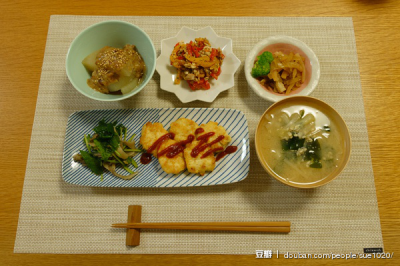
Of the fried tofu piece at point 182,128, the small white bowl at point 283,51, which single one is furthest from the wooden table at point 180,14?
the fried tofu piece at point 182,128

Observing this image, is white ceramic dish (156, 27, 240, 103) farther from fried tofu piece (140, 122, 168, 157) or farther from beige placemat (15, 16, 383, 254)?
fried tofu piece (140, 122, 168, 157)

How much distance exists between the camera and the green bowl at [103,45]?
182 cm

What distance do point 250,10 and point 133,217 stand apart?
1.92 m

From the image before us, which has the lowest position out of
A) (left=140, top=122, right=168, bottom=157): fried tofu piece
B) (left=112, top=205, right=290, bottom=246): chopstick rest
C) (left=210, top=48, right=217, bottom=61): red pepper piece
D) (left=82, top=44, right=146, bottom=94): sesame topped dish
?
(left=112, top=205, right=290, bottom=246): chopstick rest

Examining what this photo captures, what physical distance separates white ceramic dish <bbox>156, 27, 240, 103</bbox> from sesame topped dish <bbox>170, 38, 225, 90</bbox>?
0.13 feet

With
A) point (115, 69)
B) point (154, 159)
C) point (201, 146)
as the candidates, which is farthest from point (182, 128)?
point (115, 69)

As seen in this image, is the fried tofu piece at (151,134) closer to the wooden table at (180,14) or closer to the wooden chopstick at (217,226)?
the wooden chopstick at (217,226)

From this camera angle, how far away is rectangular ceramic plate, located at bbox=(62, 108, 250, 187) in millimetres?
1867

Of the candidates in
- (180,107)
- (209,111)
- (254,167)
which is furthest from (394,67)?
(180,107)

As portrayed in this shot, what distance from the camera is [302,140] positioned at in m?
1.80

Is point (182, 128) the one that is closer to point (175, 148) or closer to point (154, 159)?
point (175, 148)

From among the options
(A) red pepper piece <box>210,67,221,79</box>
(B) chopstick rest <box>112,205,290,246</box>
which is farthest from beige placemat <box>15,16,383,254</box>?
(A) red pepper piece <box>210,67,221,79</box>

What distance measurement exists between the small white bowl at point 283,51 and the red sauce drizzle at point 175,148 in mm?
589

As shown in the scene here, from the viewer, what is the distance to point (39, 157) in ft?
6.66
